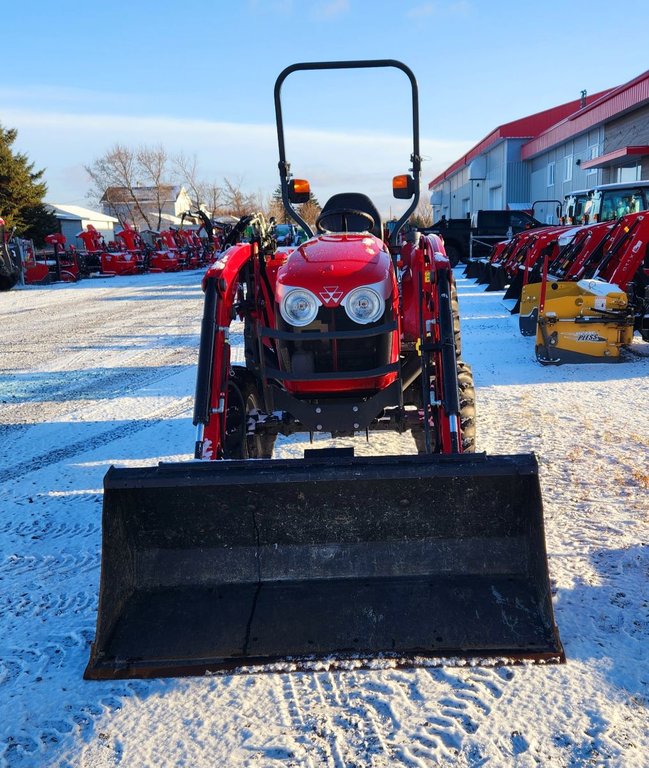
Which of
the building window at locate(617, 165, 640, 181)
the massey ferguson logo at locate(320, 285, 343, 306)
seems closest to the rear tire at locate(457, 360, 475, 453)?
Answer: the massey ferguson logo at locate(320, 285, 343, 306)

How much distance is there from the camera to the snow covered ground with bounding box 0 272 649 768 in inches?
77.2

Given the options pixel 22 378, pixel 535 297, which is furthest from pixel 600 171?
pixel 22 378

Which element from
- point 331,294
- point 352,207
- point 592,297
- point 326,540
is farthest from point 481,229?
point 326,540

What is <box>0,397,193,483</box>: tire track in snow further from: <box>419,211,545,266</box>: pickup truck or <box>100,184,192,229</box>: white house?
<box>100,184,192,229</box>: white house

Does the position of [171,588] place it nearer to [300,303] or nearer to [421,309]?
[300,303]

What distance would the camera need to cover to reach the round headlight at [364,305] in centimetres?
309

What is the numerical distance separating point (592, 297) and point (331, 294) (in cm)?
478

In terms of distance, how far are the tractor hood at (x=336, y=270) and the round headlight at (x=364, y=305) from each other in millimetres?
37

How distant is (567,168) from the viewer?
105 feet

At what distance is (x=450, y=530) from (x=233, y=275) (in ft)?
5.65

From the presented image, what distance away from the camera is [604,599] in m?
2.63

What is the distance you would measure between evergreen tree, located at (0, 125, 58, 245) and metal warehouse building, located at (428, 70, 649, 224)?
81.9 ft

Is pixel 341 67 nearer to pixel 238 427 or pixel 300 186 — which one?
pixel 300 186

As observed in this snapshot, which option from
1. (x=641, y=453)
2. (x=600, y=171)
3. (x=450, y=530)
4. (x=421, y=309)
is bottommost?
(x=641, y=453)
